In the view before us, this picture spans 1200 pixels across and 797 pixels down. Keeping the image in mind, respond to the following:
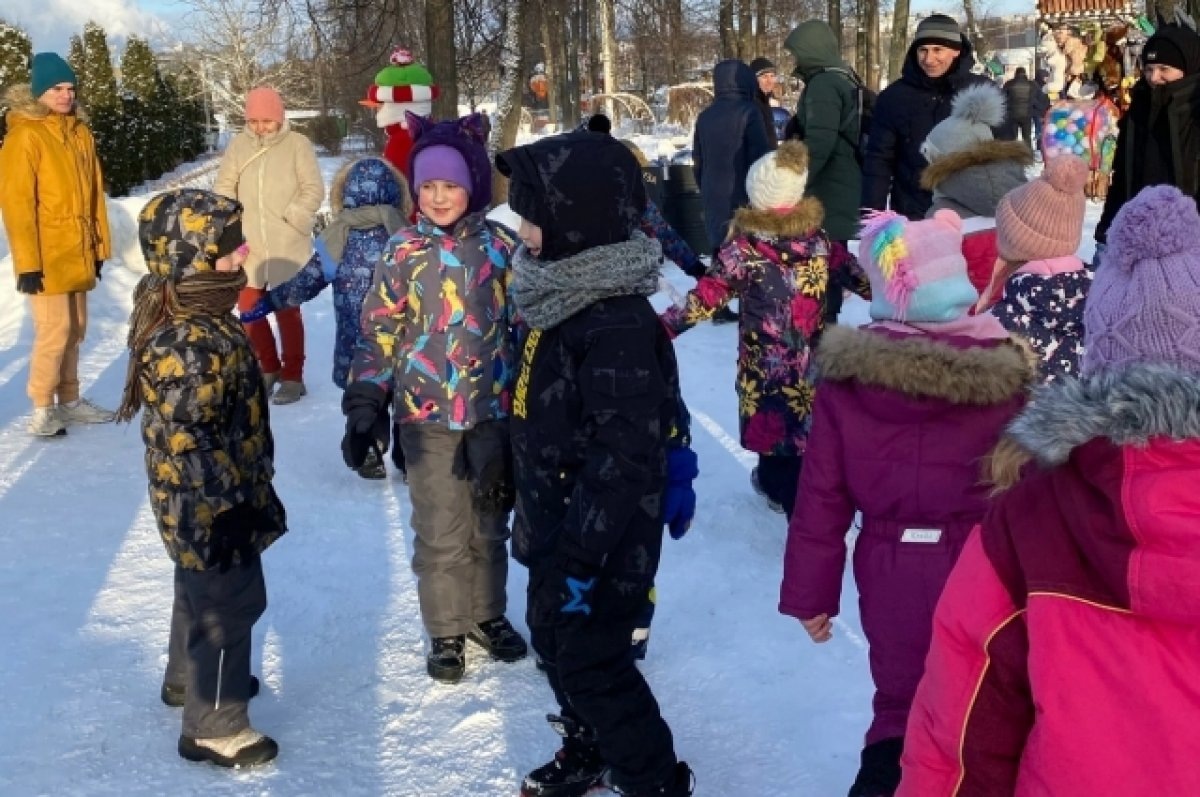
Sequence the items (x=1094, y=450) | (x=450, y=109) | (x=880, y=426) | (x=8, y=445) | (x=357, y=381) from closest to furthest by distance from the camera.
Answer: (x=1094, y=450) → (x=880, y=426) → (x=357, y=381) → (x=8, y=445) → (x=450, y=109)

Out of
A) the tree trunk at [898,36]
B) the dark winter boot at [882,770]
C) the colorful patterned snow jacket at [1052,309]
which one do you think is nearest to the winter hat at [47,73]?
the colorful patterned snow jacket at [1052,309]

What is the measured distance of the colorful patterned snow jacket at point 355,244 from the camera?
519cm

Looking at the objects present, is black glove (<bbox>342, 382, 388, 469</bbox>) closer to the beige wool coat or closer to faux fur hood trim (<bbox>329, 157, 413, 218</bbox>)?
faux fur hood trim (<bbox>329, 157, 413, 218</bbox>)

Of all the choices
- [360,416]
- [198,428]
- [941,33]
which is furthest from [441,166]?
[941,33]

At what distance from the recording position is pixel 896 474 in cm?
254

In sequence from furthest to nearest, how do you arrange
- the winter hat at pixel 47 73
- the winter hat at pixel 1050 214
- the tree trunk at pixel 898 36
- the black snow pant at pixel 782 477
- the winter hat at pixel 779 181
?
the tree trunk at pixel 898 36 → the winter hat at pixel 47 73 → the black snow pant at pixel 782 477 → the winter hat at pixel 779 181 → the winter hat at pixel 1050 214

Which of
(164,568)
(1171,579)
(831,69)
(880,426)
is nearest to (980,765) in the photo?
(1171,579)

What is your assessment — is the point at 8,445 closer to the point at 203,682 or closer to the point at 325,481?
the point at 325,481

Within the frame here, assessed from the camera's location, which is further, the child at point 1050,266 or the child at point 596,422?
the child at point 1050,266

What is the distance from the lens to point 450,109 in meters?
12.0

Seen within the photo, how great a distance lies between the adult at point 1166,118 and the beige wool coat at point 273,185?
4609 mm

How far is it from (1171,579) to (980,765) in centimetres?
44

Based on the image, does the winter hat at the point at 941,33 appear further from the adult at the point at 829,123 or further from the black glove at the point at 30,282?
the black glove at the point at 30,282

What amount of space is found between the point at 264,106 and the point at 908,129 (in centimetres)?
384
